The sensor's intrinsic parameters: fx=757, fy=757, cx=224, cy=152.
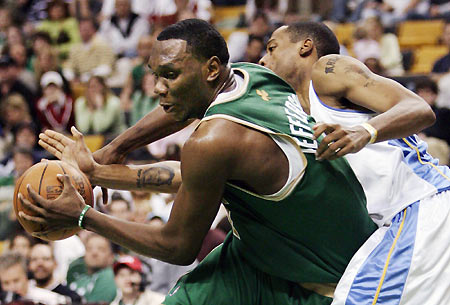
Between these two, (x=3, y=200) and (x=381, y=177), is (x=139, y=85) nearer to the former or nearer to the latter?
(x=3, y=200)

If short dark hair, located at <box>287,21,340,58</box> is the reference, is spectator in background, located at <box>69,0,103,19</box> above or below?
below

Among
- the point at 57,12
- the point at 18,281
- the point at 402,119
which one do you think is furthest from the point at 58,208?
the point at 57,12

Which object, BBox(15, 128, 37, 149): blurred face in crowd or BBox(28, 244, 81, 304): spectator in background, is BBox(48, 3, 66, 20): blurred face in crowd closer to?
BBox(15, 128, 37, 149): blurred face in crowd

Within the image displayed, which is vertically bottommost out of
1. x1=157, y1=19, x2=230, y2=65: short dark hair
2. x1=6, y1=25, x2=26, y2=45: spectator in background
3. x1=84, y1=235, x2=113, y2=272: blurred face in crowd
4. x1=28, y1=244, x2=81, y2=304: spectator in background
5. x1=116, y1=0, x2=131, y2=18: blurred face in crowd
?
x1=28, y1=244, x2=81, y2=304: spectator in background

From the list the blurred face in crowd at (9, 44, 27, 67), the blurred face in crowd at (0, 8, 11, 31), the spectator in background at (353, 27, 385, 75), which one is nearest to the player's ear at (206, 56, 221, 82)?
the spectator in background at (353, 27, 385, 75)

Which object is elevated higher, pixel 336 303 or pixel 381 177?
pixel 381 177

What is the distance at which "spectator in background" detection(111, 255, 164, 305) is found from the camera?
576 centimetres

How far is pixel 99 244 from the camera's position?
6535mm

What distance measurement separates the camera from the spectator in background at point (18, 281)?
6.11m

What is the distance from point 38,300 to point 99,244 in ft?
2.47

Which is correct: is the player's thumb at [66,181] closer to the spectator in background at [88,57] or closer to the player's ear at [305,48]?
the player's ear at [305,48]

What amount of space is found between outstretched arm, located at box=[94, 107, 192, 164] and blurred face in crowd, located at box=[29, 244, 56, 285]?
2.92m

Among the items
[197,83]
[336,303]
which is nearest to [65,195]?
[197,83]

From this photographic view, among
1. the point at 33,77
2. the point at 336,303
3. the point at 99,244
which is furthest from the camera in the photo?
the point at 33,77
